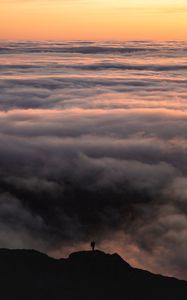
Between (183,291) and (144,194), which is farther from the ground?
(144,194)

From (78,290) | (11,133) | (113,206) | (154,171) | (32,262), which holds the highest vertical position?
(11,133)

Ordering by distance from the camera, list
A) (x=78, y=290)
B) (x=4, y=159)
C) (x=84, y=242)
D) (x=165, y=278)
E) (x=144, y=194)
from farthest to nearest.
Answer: (x=4, y=159) < (x=144, y=194) < (x=84, y=242) < (x=165, y=278) < (x=78, y=290)

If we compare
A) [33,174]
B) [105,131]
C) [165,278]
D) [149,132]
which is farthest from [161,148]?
[165,278]

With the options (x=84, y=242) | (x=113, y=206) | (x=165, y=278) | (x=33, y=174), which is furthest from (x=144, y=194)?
(x=165, y=278)

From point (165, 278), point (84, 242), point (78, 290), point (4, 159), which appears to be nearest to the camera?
point (78, 290)

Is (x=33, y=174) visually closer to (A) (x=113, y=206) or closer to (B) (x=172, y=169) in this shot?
(A) (x=113, y=206)

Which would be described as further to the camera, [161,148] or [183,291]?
[161,148]

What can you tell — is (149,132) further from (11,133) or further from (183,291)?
(183,291)
